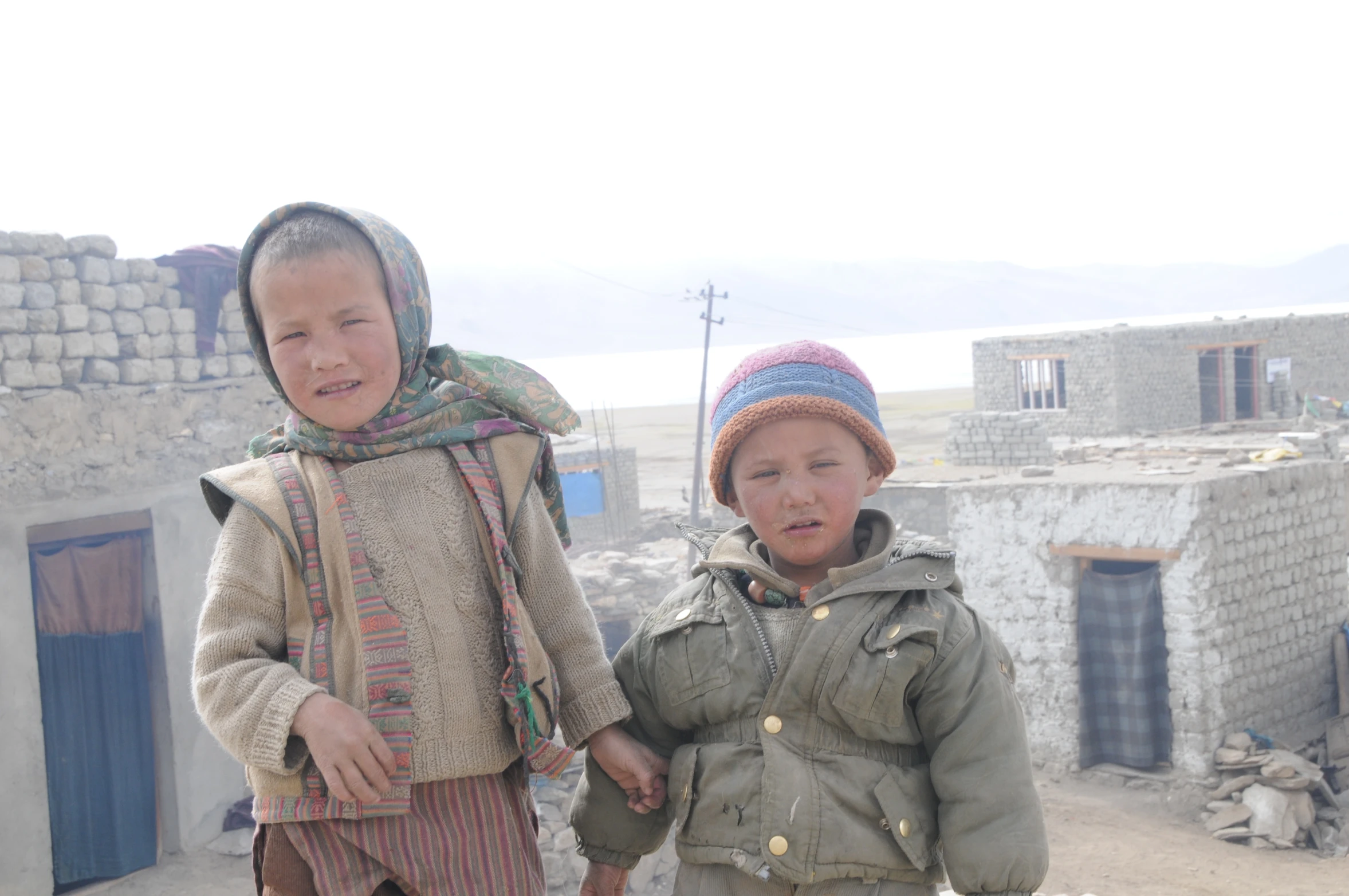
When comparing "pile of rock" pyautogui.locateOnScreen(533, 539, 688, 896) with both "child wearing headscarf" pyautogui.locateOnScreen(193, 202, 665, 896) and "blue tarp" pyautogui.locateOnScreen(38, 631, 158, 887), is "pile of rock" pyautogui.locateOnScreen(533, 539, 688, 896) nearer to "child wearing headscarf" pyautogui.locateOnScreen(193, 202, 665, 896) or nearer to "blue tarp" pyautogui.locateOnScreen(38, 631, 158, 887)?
"child wearing headscarf" pyautogui.locateOnScreen(193, 202, 665, 896)

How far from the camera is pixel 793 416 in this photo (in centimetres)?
184

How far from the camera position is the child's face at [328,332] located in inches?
64.2

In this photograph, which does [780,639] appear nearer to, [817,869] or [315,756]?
[817,869]

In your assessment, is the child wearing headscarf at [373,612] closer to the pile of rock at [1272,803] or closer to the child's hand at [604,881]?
the child's hand at [604,881]

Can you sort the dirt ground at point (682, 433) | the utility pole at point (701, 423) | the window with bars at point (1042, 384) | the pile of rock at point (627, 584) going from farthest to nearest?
the dirt ground at point (682, 433) → the window with bars at point (1042, 384) → the utility pole at point (701, 423) → the pile of rock at point (627, 584)

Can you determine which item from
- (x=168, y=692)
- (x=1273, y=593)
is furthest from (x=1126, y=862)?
(x=168, y=692)

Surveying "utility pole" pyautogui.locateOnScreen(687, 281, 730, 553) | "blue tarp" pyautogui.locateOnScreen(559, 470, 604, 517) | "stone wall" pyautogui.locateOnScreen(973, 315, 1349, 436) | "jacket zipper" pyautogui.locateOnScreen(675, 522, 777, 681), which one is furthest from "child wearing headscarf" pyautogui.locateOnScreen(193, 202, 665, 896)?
"stone wall" pyautogui.locateOnScreen(973, 315, 1349, 436)

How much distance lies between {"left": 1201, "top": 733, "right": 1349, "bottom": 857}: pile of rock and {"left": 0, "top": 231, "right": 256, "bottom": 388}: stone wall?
786 cm

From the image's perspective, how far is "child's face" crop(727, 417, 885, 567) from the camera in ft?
6.01

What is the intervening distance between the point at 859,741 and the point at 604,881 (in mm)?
544

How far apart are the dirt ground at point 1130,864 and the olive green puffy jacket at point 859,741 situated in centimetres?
543

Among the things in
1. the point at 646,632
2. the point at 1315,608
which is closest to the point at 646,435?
the point at 1315,608

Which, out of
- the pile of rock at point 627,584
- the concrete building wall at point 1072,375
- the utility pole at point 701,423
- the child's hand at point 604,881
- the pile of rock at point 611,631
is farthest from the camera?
the concrete building wall at point 1072,375

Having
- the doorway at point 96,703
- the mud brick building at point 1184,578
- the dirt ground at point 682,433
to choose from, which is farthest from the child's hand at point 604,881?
the dirt ground at point 682,433
